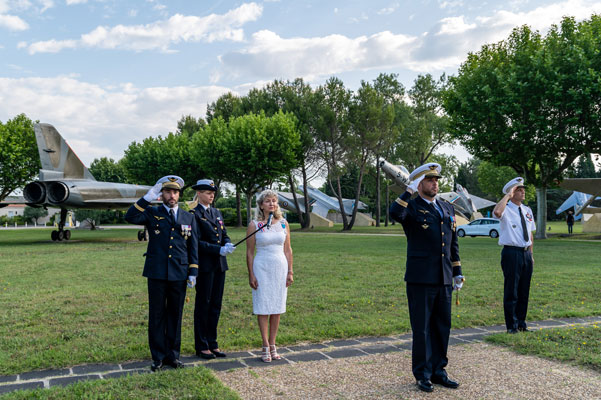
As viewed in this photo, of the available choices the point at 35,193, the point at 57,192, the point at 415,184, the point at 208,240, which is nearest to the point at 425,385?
the point at 415,184

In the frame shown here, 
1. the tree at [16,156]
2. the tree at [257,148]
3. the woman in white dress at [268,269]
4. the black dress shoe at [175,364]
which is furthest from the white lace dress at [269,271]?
the tree at [16,156]

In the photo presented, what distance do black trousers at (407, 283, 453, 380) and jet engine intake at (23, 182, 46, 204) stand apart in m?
24.9

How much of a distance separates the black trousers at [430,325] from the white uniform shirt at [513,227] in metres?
2.38

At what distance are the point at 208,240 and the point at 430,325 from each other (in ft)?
8.90

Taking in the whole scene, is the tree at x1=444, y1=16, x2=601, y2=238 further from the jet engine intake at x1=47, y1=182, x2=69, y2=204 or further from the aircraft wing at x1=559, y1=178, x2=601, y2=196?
the jet engine intake at x1=47, y1=182, x2=69, y2=204

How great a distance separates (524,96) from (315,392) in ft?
79.9

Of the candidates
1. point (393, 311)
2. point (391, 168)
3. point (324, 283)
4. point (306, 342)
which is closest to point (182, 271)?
point (306, 342)

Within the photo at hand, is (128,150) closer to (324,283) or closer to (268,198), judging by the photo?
(324,283)

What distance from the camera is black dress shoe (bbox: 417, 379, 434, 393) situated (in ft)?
13.7

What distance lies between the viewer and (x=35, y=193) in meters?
24.4

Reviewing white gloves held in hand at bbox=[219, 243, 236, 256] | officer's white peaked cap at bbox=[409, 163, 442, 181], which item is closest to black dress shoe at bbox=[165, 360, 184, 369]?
white gloves held in hand at bbox=[219, 243, 236, 256]

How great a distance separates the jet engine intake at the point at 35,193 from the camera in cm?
2428

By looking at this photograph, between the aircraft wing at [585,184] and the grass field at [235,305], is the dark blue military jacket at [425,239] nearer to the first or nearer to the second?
the grass field at [235,305]

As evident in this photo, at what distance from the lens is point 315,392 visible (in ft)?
13.4
